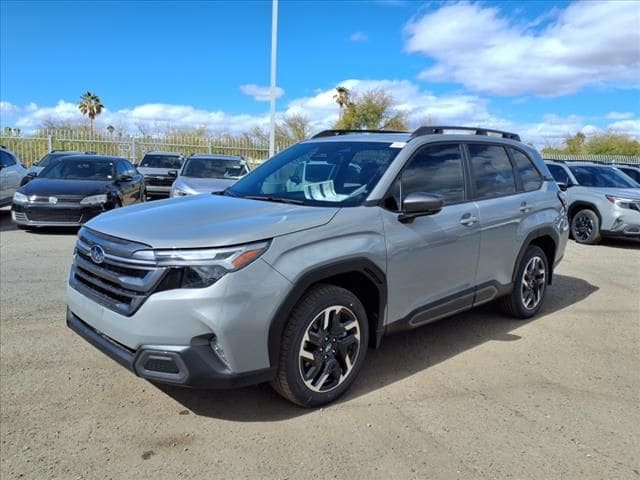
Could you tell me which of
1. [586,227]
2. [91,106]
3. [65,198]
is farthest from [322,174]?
[91,106]

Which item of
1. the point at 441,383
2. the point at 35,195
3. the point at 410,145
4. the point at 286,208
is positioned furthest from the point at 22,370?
the point at 35,195

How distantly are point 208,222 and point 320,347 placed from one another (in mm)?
1067

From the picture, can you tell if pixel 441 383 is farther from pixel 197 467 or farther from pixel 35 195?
pixel 35 195

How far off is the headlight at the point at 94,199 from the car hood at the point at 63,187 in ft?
0.29

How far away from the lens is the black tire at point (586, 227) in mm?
10547

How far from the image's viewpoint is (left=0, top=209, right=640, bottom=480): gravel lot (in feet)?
9.20

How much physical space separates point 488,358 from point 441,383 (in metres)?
0.74

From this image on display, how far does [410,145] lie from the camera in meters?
3.98

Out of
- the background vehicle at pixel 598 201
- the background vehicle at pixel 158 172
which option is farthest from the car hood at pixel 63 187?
the background vehicle at pixel 598 201

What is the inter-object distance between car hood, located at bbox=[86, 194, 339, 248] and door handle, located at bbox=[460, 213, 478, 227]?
4.44 ft

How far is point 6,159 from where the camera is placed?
1205 cm

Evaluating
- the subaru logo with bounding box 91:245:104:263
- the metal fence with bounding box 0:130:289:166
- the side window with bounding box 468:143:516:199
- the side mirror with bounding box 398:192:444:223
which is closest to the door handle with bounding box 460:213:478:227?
the side window with bounding box 468:143:516:199

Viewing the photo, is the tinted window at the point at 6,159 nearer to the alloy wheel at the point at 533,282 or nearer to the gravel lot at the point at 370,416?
the gravel lot at the point at 370,416

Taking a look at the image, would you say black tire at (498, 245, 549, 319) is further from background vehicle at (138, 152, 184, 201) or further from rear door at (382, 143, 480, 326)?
background vehicle at (138, 152, 184, 201)
